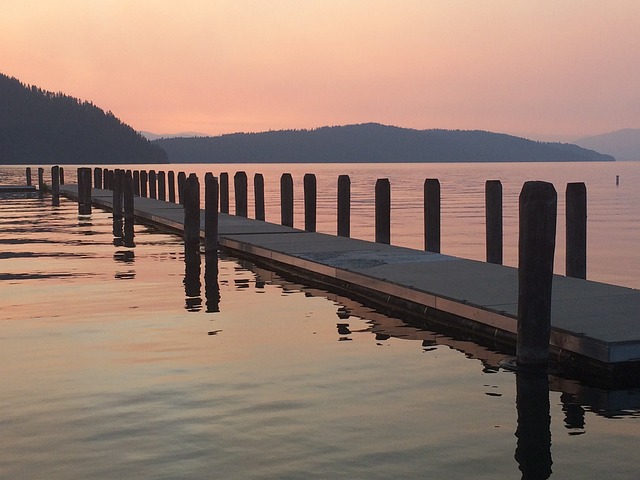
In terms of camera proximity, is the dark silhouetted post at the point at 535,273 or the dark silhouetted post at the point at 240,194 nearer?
the dark silhouetted post at the point at 535,273

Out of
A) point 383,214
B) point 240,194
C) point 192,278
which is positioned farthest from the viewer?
point 240,194

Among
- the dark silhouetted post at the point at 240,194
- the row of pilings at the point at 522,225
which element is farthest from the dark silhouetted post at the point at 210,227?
the dark silhouetted post at the point at 240,194

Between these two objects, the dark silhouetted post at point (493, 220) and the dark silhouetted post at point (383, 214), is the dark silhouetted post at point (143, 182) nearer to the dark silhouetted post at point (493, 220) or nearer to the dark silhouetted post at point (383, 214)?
the dark silhouetted post at point (383, 214)

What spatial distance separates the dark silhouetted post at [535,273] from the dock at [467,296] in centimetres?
34

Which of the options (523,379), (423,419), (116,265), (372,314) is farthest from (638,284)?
(423,419)

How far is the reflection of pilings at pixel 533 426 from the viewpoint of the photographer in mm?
7184

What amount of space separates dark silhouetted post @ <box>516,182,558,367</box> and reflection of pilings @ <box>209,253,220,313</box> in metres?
5.54

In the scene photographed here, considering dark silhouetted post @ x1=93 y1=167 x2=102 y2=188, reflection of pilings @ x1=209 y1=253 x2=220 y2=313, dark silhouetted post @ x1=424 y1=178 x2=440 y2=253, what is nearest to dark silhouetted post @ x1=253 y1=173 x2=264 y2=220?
reflection of pilings @ x1=209 y1=253 x2=220 y2=313

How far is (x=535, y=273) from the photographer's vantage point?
9.98m

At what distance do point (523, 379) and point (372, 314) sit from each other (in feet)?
14.0

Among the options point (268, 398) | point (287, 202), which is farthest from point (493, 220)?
point (287, 202)

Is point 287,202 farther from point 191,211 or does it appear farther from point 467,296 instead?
point 467,296

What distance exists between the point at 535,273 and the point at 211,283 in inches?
335

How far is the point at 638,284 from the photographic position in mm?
20609
